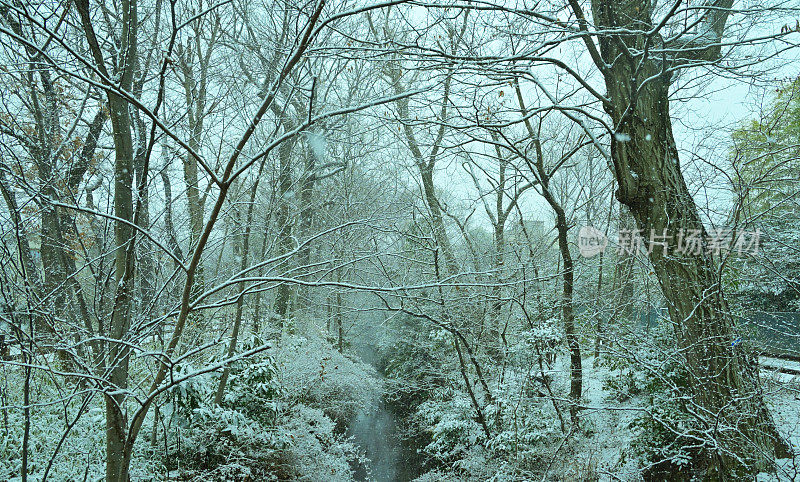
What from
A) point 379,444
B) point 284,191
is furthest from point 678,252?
point 379,444

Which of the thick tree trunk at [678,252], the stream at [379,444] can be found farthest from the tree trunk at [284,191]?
the thick tree trunk at [678,252]

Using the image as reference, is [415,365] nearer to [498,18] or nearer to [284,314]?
[284,314]

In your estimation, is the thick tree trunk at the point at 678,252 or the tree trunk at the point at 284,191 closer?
the thick tree trunk at the point at 678,252

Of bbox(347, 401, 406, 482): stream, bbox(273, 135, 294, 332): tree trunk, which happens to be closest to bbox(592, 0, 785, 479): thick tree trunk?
bbox(273, 135, 294, 332): tree trunk

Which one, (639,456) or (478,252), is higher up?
(478,252)

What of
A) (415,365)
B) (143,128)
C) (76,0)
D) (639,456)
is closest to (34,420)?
(143,128)

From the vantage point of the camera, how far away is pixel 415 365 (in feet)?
40.0

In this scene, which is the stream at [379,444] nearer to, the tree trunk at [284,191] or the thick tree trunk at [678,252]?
the tree trunk at [284,191]

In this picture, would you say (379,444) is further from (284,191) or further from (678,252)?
(678,252)

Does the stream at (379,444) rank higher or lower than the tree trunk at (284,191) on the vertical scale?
lower

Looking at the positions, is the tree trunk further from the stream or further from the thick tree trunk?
the thick tree trunk

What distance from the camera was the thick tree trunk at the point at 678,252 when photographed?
3.72 meters

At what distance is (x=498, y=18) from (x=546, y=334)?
4.11 metres

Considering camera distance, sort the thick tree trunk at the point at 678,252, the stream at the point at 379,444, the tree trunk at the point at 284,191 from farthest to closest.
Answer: the stream at the point at 379,444 < the tree trunk at the point at 284,191 < the thick tree trunk at the point at 678,252
